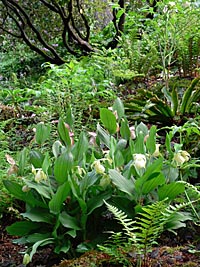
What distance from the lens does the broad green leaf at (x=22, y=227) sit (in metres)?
1.97

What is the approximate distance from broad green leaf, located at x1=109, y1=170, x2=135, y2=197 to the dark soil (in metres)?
0.27

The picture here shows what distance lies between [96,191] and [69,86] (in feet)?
7.59

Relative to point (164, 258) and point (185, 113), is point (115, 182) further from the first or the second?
point (185, 113)

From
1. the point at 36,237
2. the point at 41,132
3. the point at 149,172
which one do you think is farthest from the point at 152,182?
the point at 41,132

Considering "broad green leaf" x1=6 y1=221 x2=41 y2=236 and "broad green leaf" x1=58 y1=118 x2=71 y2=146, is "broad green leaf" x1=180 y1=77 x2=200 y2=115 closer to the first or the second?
"broad green leaf" x1=58 y1=118 x2=71 y2=146

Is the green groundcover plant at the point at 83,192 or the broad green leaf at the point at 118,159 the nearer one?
the green groundcover plant at the point at 83,192

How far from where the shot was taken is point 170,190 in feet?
6.27

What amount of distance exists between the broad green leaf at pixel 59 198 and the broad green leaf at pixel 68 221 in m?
0.04

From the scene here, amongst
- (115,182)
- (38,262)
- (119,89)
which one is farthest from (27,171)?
(119,89)

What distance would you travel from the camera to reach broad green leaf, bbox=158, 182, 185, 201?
1.89m

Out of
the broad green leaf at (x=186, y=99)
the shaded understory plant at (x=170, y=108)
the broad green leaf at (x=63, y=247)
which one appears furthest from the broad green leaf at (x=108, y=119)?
the broad green leaf at (x=186, y=99)

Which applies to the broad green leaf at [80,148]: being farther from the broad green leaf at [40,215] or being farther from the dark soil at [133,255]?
the dark soil at [133,255]

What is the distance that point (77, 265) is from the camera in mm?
1691

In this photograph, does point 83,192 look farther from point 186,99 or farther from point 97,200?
point 186,99
